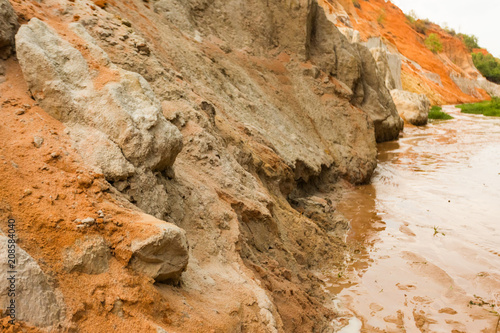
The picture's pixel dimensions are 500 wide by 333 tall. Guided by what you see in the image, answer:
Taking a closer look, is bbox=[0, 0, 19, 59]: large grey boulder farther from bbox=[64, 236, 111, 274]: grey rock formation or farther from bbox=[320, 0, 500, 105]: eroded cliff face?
bbox=[320, 0, 500, 105]: eroded cliff face

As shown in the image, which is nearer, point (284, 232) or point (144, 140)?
point (144, 140)

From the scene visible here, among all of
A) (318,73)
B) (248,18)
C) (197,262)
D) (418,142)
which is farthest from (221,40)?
(418,142)

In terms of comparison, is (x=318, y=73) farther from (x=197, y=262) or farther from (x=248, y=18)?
(x=197, y=262)

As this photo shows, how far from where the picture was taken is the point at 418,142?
13.5 metres

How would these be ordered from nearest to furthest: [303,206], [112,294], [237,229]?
[112,294], [237,229], [303,206]

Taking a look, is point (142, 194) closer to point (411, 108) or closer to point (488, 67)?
point (411, 108)

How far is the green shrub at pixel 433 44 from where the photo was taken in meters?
44.2

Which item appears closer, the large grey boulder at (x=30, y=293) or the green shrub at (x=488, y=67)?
the large grey boulder at (x=30, y=293)

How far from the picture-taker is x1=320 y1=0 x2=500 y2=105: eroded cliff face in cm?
3085

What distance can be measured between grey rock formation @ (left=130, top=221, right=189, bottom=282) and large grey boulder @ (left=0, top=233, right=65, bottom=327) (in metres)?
0.42

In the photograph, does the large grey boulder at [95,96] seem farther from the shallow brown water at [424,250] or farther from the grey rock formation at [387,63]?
the grey rock formation at [387,63]

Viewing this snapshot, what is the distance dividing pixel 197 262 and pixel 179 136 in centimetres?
88

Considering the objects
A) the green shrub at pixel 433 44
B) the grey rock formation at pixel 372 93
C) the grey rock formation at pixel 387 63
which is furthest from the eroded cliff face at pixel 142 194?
the green shrub at pixel 433 44

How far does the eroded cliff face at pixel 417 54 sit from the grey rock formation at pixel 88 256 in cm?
2622
